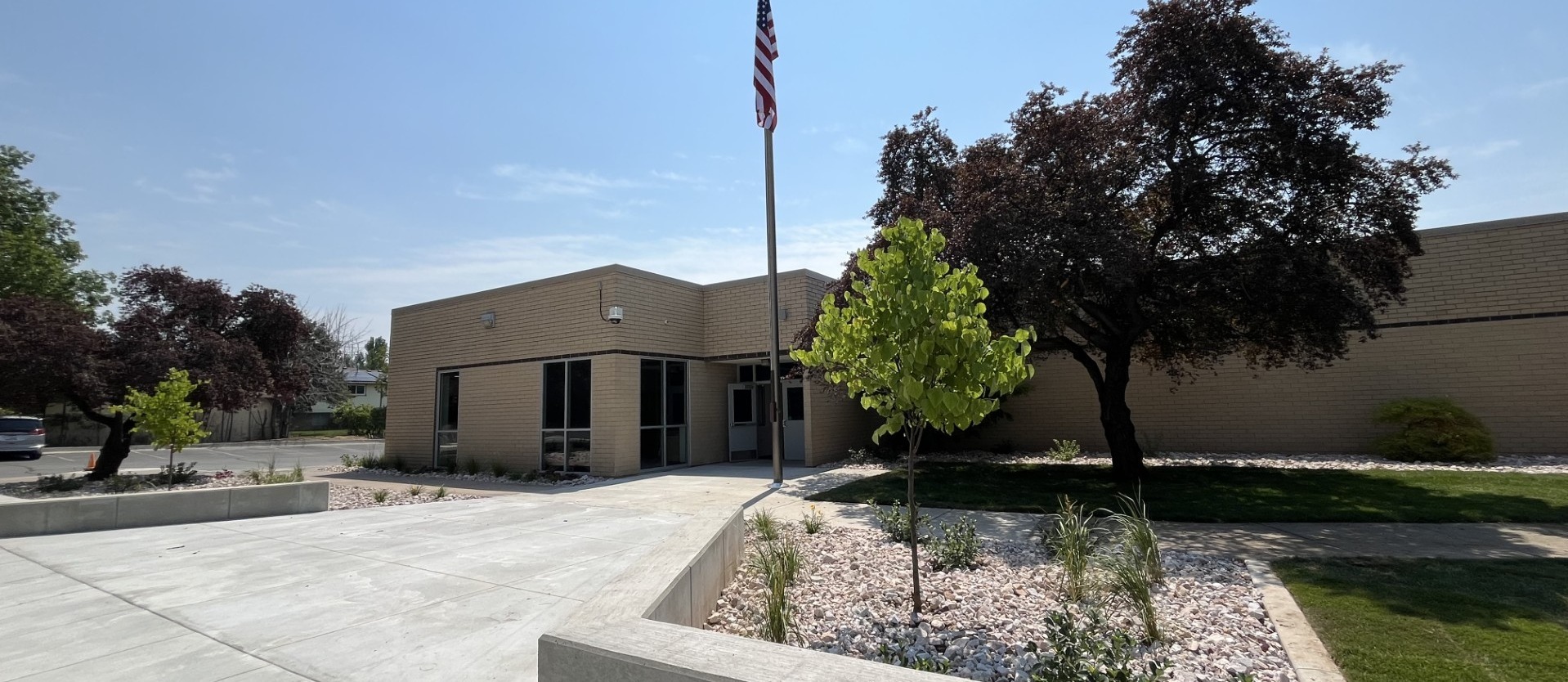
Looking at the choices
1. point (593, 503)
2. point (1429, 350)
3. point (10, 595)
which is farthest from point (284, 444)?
point (1429, 350)

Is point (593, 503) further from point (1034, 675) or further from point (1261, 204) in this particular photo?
point (1261, 204)

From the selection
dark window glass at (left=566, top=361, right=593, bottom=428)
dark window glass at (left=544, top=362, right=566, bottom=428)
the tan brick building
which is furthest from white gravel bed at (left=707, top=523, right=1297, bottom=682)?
dark window glass at (left=544, top=362, right=566, bottom=428)

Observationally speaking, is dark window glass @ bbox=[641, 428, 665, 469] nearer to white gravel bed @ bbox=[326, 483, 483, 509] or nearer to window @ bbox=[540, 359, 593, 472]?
window @ bbox=[540, 359, 593, 472]

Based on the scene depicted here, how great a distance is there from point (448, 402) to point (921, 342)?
17.0m

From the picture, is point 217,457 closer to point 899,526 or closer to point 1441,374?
point 899,526

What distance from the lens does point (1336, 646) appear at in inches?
143

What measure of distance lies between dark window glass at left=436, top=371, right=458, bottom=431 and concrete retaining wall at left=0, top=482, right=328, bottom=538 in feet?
24.6

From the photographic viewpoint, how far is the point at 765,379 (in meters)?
17.5

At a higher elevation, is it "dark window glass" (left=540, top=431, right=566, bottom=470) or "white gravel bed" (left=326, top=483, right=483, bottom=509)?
"dark window glass" (left=540, top=431, right=566, bottom=470)

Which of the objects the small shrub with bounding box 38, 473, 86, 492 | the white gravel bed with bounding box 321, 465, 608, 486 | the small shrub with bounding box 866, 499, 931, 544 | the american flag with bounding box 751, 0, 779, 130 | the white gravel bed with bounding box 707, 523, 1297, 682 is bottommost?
the white gravel bed with bounding box 321, 465, 608, 486

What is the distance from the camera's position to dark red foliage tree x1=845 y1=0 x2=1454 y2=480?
9539 millimetres

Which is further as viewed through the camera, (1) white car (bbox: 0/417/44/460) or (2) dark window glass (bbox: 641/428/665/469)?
(1) white car (bbox: 0/417/44/460)

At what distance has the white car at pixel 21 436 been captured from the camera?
2152 cm

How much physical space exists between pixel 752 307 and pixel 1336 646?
1341 cm
